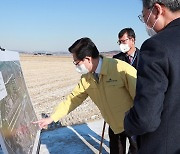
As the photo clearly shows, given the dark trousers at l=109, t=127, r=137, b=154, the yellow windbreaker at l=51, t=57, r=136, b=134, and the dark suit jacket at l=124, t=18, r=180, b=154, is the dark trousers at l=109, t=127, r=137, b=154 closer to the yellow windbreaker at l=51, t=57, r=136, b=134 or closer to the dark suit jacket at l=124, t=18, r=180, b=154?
the yellow windbreaker at l=51, t=57, r=136, b=134

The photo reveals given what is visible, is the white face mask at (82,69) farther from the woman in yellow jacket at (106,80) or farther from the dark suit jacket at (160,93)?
the dark suit jacket at (160,93)

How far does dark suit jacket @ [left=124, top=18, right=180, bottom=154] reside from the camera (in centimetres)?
168

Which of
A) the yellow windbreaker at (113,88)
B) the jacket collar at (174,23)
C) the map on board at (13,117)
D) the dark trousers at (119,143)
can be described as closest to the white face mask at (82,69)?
the yellow windbreaker at (113,88)

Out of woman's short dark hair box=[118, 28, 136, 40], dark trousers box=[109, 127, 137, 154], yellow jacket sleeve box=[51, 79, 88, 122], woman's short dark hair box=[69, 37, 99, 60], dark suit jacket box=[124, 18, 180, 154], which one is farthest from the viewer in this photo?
woman's short dark hair box=[118, 28, 136, 40]

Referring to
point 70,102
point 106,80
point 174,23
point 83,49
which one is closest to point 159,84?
point 174,23

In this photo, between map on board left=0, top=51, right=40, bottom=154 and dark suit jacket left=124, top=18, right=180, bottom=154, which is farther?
map on board left=0, top=51, right=40, bottom=154

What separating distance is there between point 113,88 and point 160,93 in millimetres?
1612

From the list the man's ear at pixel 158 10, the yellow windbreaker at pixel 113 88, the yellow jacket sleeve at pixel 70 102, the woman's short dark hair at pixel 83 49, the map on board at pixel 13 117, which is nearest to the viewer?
the man's ear at pixel 158 10

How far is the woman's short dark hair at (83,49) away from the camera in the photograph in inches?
121

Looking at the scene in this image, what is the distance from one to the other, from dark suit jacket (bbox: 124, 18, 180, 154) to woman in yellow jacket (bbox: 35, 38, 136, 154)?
53.0 inches

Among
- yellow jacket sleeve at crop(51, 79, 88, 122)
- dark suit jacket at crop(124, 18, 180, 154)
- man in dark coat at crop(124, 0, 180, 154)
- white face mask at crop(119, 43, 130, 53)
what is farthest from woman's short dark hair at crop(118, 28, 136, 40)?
dark suit jacket at crop(124, 18, 180, 154)

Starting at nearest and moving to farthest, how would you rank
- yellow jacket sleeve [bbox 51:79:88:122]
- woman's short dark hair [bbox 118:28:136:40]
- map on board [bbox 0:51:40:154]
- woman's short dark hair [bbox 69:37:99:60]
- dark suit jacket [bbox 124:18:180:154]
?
dark suit jacket [bbox 124:18:180:154] < map on board [bbox 0:51:40:154] < woman's short dark hair [bbox 69:37:99:60] < yellow jacket sleeve [bbox 51:79:88:122] < woman's short dark hair [bbox 118:28:136:40]

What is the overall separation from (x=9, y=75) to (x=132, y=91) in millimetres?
1204

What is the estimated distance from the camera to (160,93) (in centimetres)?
169
